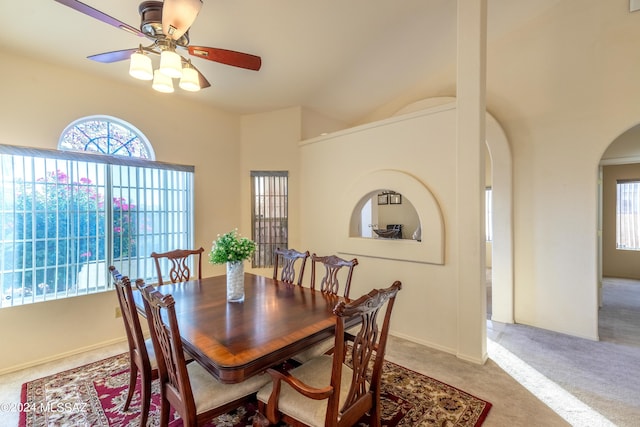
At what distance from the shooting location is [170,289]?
2.48m

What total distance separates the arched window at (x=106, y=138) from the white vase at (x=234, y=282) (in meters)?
2.15

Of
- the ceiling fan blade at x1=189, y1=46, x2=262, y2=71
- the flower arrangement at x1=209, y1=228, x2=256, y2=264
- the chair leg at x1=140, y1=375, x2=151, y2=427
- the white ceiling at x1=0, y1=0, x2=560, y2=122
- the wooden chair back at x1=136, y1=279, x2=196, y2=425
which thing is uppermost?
the white ceiling at x1=0, y1=0, x2=560, y2=122

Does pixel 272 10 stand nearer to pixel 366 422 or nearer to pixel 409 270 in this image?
pixel 409 270

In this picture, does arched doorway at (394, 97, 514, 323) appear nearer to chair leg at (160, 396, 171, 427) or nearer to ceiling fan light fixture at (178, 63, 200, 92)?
ceiling fan light fixture at (178, 63, 200, 92)

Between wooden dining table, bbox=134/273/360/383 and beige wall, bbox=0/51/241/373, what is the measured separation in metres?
1.28

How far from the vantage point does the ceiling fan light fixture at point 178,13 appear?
147cm

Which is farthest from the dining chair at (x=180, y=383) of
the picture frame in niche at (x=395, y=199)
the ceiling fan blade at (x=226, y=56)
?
the picture frame in niche at (x=395, y=199)

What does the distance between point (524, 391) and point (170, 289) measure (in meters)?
3.03

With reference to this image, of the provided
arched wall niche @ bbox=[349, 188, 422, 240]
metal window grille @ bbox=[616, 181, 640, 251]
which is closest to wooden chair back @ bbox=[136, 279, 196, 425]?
arched wall niche @ bbox=[349, 188, 422, 240]

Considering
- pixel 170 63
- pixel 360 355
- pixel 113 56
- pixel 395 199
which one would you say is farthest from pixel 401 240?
pixel 395 199

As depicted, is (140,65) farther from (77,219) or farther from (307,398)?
(307,398)

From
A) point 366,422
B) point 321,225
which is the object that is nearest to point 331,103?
point 321,225

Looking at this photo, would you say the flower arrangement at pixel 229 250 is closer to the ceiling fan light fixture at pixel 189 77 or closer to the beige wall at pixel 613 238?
the ceiling fan light fixture at pixel 189 77

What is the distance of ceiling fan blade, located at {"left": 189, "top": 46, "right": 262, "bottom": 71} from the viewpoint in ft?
6.62
